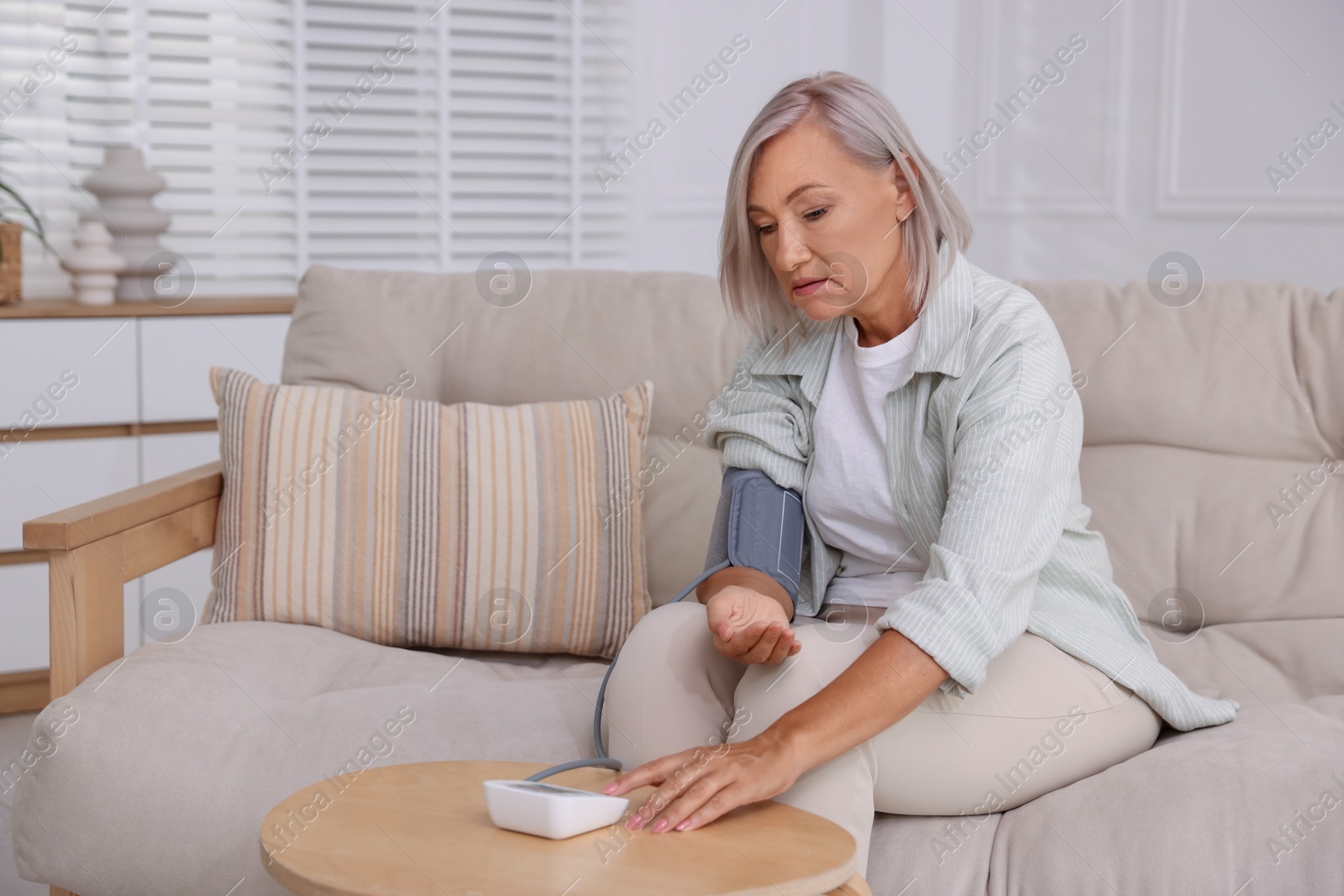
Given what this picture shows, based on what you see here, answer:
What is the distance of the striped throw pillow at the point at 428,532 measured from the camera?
62.3 inches

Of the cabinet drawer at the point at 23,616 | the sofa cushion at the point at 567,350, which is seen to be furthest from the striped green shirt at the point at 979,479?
the cabinet drawer at the point at 23,616

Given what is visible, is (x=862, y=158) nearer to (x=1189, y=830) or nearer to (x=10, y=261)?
(x=1189, y=830)

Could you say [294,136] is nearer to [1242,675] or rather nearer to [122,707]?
[122,707]

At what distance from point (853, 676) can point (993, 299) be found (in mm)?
453

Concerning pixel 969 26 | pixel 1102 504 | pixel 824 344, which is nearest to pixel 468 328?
pixel 824 344

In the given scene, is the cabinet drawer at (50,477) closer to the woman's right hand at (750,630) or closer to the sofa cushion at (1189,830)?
the woman's right hand at (750,630)

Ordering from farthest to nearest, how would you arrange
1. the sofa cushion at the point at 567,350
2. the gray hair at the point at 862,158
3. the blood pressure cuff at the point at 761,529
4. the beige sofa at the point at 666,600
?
the sofa cushion at the point at 567,350, the blood pressure cuff at the point at 761,529, the gray hair at the point at 862,158, the beige sofa at the point at 666,600

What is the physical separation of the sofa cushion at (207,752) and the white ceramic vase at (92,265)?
1461 millimetres

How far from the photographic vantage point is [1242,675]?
143 cm

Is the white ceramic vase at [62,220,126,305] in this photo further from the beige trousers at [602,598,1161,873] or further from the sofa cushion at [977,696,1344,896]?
the sofa cushion at [977,696,1344,896]

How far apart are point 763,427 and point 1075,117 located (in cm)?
182

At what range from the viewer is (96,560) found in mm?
1390

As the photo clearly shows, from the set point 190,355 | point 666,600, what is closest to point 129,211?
point 190,355

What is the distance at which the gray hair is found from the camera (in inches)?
46.3
